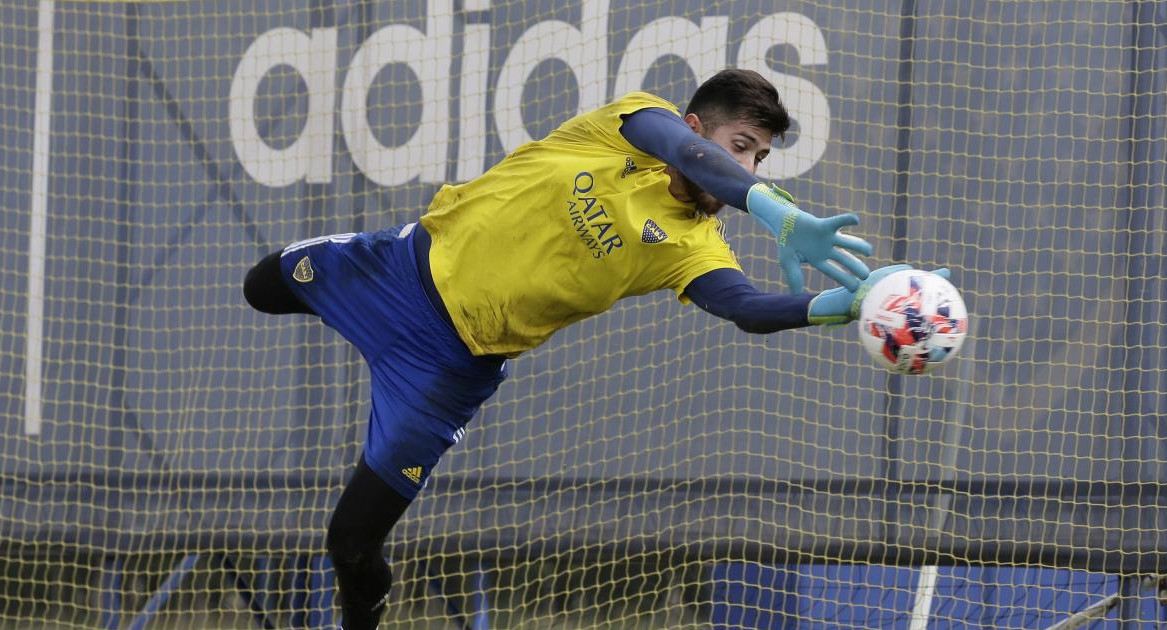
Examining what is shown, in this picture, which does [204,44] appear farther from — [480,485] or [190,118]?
[480,485]

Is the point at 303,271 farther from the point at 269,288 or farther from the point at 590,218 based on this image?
the point at 590,218

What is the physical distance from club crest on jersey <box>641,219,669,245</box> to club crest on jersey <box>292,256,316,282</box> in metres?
1.13

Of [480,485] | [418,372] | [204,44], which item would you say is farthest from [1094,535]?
[204,44]

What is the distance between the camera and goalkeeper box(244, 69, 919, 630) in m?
3.37

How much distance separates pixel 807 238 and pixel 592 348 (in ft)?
12.0

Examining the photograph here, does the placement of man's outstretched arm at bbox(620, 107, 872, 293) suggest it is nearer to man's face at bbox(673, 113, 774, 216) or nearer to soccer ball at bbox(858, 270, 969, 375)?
soccer ball at bbox(858, 270, 969, 375)

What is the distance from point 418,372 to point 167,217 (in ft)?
11.0

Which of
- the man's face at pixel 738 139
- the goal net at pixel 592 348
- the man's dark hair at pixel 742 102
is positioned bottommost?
the goal net at pixel 592 348

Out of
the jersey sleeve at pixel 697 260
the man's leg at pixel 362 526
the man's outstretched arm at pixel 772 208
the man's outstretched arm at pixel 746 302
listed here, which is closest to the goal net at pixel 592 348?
the man's leg at pixel 362 526

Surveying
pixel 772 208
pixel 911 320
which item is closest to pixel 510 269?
pixel 772 208

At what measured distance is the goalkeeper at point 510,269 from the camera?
132 inches

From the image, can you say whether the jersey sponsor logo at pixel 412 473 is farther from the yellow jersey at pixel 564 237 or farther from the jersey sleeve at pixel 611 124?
the jersey sleeve at pixel 611 124

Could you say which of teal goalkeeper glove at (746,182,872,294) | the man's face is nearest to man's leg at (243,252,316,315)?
the man's face

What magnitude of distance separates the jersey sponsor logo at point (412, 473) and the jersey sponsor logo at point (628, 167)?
3.53 ft
